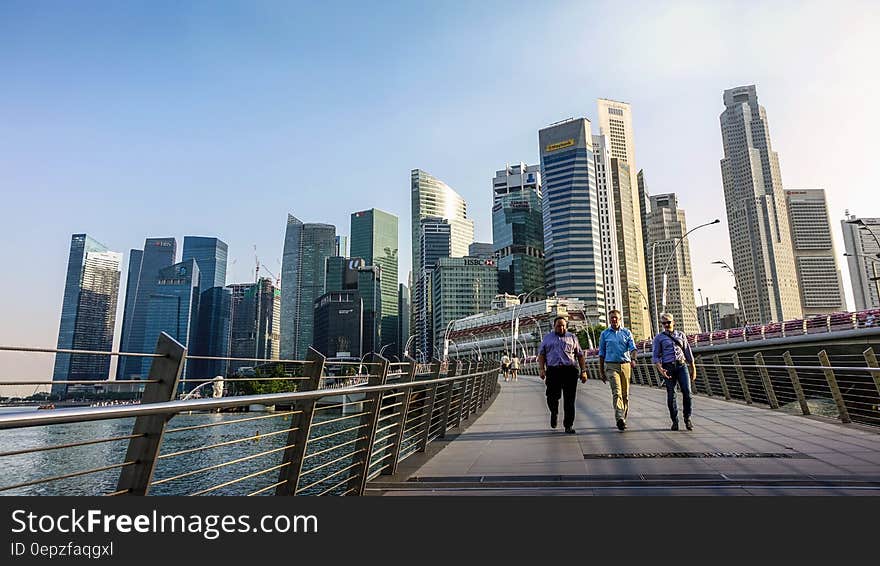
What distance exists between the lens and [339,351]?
180 metres

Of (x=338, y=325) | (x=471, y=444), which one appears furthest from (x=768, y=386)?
(x=338, y=325)

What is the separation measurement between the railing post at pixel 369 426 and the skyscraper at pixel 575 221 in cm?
16437

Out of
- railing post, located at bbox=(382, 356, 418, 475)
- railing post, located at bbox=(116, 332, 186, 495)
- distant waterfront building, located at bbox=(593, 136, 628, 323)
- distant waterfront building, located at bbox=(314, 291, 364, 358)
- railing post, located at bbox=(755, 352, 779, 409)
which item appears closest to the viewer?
railing post, located at bbox=(116, 332, 186, 495)

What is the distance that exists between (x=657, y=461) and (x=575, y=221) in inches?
6520

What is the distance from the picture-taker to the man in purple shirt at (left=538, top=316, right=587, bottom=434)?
8820 millimetres

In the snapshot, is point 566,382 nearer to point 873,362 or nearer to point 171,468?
point 873,362

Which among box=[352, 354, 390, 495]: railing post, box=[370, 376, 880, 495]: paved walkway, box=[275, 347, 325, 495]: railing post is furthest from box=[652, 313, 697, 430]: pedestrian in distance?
box=[275, 347, 325, 495]: railing post

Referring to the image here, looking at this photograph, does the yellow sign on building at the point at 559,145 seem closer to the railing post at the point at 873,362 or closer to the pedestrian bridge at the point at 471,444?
the pedestrian bridge at the point at 471,444

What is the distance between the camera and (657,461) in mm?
5957

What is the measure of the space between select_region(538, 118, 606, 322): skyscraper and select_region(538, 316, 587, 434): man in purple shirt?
525 ft

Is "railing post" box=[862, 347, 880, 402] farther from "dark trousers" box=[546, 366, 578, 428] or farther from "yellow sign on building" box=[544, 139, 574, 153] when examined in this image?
"yellow sign on building" box=[544, 139, 574, 153]
